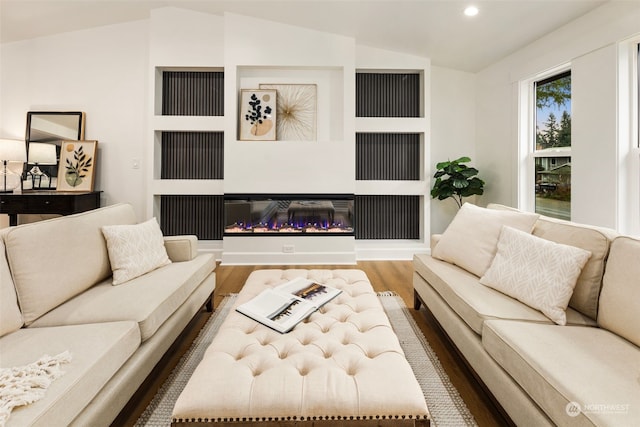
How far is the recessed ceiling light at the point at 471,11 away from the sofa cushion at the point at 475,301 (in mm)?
2397

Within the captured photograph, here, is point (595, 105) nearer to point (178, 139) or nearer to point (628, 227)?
point (628, 227)

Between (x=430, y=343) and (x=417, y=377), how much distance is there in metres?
0.41

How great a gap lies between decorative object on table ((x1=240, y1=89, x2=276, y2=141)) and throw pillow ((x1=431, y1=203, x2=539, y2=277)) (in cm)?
257

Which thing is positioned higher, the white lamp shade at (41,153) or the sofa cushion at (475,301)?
the white lamp shade at (41,153)

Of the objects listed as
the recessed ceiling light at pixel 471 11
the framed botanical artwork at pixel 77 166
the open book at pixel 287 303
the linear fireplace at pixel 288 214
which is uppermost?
the recessed ceiling light at pixel 471 11

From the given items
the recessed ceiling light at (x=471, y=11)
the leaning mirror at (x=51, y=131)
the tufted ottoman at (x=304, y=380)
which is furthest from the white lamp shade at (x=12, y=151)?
the recessed ceiling light at (x=471, y=11)

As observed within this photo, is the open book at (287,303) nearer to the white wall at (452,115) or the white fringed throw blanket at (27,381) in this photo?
the white fringed throw blanket at (27,381)

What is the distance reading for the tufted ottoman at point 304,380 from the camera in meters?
0.98

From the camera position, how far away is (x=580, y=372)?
106 cm

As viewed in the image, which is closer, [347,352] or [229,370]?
[229,370]

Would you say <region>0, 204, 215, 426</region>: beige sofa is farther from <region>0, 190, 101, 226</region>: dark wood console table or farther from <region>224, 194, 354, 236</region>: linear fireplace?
<region>0, 190, 101, 226</region>: dark wood console table

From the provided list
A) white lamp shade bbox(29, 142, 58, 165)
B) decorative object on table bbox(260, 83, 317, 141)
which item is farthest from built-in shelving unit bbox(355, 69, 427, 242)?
white lamp shade bbox(29, 142, 58, 165)

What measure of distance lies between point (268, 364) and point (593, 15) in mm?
3511

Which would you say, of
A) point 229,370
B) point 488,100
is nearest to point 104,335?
point 229,370
